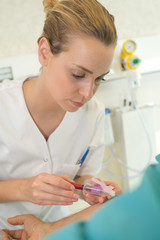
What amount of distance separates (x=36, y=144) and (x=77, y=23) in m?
0.57

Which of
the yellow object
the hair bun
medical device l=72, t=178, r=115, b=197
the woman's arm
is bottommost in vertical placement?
medical device l=72, t=178, r=115, b=197

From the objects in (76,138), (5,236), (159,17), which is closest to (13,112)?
(76,138)

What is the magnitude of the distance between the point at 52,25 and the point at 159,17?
1.42 meters

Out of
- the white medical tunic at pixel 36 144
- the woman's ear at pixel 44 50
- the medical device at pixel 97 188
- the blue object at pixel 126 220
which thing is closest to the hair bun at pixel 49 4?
the woman's ear at pixel 44 50

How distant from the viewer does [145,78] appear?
2.13 metres

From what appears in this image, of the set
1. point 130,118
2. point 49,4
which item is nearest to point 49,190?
point 49,4

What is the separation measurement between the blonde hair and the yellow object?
0.93 metres

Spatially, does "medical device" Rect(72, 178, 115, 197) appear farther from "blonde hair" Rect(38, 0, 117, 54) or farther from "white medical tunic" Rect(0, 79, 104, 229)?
"blonde hair" Rect(38, 0, 117, 54)

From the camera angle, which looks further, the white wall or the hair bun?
the white wall

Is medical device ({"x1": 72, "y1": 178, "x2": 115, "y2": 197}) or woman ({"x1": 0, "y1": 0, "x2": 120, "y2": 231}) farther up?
woman ({"x1": 0, "y1": 0, "x2": 120, "y2": 231})

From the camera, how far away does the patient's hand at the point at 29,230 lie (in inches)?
31.8

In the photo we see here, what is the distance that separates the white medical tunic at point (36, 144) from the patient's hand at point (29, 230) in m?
0.26

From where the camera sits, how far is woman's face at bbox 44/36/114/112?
911 mm

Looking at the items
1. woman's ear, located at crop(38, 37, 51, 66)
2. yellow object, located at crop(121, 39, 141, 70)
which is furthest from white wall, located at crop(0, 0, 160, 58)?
woman's ear, located at crop(38, 37, 51, 66)
